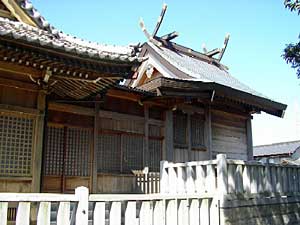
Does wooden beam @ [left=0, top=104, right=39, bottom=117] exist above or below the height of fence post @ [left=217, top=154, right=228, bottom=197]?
above

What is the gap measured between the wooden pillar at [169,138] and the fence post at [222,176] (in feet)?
10.9

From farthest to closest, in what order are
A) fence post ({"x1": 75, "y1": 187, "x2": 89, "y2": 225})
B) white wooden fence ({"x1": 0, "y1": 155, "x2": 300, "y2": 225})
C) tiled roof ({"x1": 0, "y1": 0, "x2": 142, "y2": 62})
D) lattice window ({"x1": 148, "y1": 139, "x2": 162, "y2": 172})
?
lattice window ({"x1": 148, "y1": 139, "x2": 162, "y2": 172}) → tiled roof ({"x1": 0, "y1": 0, "x2": 142, "y2": 62}) → fence post ({"x1": 75, "y1": 187, "x2": 89, "y2": 225}) → white wooden fence ({"x1": 0, "y1": 155, "x2": 300, "y2": 225})

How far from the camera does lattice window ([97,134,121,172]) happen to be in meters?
8.80

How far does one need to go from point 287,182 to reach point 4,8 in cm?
769

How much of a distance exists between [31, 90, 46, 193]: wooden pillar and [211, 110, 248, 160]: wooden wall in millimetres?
6413

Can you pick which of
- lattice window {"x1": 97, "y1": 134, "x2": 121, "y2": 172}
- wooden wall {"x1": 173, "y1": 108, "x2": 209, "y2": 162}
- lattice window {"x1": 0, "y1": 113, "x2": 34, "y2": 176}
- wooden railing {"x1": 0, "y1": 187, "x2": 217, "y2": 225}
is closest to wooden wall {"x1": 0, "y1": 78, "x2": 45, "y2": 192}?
lattice window {"x1": 0, "y1": 113, "x2": 34, "y2": 176}

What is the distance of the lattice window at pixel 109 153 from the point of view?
28.9 feet

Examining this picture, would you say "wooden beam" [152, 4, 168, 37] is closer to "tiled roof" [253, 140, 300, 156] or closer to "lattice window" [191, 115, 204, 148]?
"lattice window" [191, 115, 204, 148]

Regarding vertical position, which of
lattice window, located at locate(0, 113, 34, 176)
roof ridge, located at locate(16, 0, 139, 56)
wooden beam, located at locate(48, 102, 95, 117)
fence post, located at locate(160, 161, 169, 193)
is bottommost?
fence post, located at locate(160, 161, 169, 193)

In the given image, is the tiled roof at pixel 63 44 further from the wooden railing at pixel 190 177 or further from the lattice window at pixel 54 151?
the wooden railing at pixel 190 177

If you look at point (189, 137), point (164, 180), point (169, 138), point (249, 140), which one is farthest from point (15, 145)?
point (249, 140)

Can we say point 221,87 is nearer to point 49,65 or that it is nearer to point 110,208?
point 49,65

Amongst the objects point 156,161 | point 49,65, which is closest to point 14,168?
point 49,65

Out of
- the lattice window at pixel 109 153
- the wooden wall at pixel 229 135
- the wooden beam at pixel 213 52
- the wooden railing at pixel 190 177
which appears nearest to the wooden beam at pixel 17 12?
the lattice window at pixel 109 153
